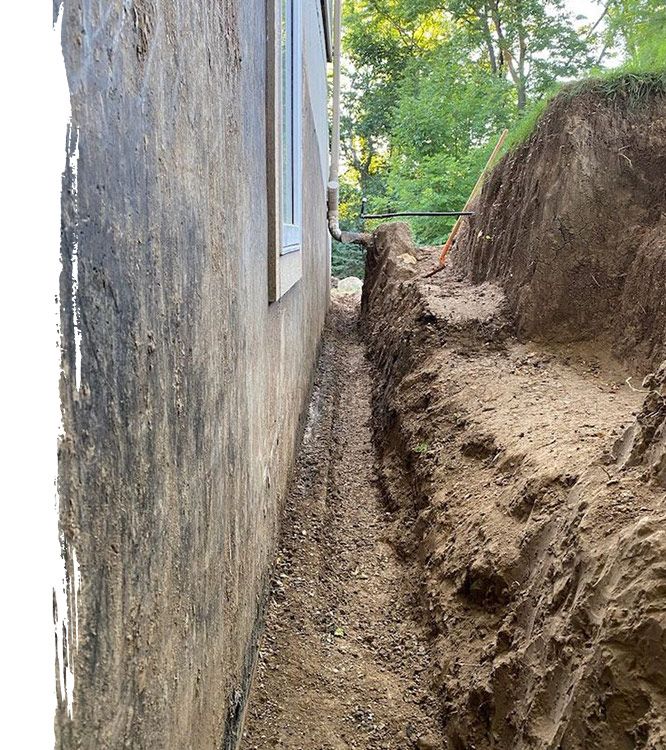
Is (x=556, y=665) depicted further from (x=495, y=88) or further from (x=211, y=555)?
(x=495, y=88)

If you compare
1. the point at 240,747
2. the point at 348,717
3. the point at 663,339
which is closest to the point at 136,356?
the point at 240,747

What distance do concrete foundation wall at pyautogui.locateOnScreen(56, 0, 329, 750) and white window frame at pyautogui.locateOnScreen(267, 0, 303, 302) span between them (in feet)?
1.67

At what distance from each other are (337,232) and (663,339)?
7931 mm

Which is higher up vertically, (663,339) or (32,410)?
(32,410)

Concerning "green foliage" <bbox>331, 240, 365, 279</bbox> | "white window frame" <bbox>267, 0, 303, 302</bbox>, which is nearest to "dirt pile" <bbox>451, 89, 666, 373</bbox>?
"white window frame" <bbox>267, 0, 303, 302</bbox>

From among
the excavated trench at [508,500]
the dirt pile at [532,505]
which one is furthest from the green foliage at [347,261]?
the dirt pile at [532,505]

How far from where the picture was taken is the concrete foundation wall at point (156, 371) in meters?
0.94

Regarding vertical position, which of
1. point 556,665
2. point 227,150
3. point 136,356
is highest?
point 227,150

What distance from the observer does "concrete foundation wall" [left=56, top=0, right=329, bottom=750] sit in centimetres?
94

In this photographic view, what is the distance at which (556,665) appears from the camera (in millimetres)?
2121

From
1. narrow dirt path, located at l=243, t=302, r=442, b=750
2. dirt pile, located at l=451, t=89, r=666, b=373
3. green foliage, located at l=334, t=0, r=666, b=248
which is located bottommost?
narrow dirt path, located at l=243, t=302, r=442, b=750

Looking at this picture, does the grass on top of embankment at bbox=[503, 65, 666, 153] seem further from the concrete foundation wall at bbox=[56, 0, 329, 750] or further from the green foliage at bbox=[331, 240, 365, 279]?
the green foliage at bbox=[331, 240, 365, 279]

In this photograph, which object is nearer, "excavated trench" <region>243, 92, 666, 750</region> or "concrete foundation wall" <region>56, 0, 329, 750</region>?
"concrete foundation wall" <region>56, 0, 329, 750</region>

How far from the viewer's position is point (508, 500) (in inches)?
123
